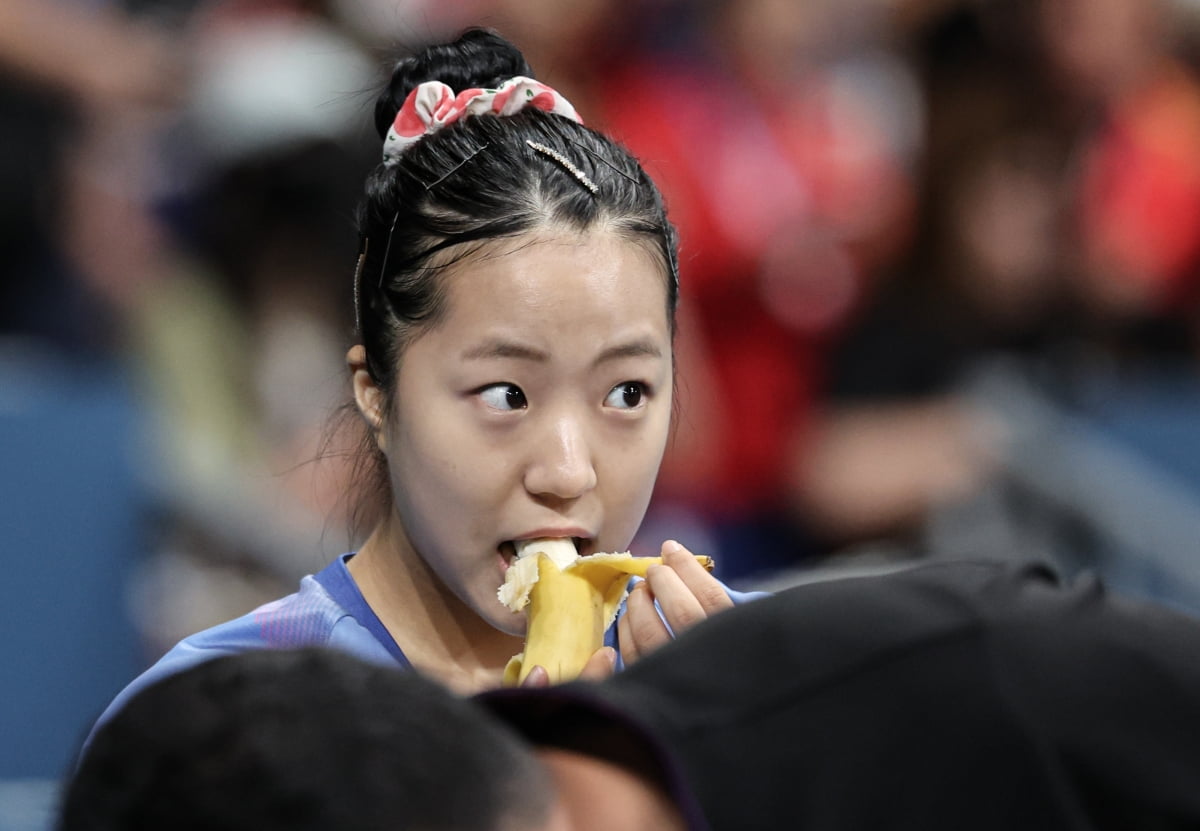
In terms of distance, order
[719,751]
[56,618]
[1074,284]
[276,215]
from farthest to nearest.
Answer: [1074,284]
[276,215]
[56,618]
[719,751]

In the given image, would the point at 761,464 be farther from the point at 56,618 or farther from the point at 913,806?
the point at 913,806

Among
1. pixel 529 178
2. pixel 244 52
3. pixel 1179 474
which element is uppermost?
pixel 244 52

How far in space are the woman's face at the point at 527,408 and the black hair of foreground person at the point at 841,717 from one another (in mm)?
551

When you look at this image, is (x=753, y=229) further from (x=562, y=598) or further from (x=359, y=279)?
(x=562, y=598)

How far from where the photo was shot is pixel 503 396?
81.7 inches

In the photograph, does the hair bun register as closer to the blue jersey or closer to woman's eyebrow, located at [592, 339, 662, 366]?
woman's eyebrow, located at [592, 339, 662, 366]

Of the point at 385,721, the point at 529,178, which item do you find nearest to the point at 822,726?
the point at 385,721

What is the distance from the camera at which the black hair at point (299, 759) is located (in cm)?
117

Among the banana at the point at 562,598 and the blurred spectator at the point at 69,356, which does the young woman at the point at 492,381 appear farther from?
the blurred spectator at the point at 69,356

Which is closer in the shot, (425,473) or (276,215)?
(425,473)

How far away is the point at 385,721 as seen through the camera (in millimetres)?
1220

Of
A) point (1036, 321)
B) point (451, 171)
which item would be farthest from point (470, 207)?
point (1036, 321)

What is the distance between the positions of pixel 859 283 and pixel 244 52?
171cm

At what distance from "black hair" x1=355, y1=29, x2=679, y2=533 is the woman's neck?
0.49ft
